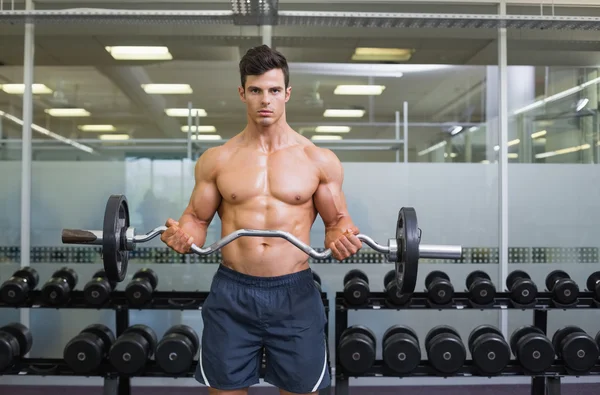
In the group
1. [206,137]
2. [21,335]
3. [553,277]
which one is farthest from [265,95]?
[553,277]

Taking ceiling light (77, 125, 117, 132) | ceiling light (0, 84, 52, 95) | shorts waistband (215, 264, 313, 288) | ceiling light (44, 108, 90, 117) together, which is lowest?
shorts waistband (215, 264, 313, 288)

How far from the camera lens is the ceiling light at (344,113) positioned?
405 centimetres

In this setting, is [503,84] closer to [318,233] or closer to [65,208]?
[318,233]

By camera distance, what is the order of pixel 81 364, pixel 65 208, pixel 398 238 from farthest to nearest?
pixel 65 208
pixel 81 364
pixel 398 238

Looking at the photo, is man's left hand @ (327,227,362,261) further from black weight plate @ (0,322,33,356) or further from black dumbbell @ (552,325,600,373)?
black weight plate @ (0,322,33,356)

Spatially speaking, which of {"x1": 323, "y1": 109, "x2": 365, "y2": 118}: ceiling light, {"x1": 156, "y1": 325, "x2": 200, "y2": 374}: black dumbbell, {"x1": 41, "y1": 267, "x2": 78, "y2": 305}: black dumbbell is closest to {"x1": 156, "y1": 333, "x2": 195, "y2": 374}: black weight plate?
{"x1": 156, "y1": 325, "x2": 200, "y2": 374}: black dumbbell

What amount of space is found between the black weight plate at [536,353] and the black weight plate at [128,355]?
183 centimetres

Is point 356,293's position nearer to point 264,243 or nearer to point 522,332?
point 522,332

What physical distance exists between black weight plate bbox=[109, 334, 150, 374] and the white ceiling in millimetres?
1587

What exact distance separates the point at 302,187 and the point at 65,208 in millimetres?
2604

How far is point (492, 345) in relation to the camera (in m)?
2.94

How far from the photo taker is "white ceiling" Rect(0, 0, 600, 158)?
13.1ft

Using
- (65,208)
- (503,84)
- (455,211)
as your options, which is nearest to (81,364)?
(65,208)

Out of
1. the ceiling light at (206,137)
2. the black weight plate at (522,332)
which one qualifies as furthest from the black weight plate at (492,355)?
the ceiling light at (206,137)
